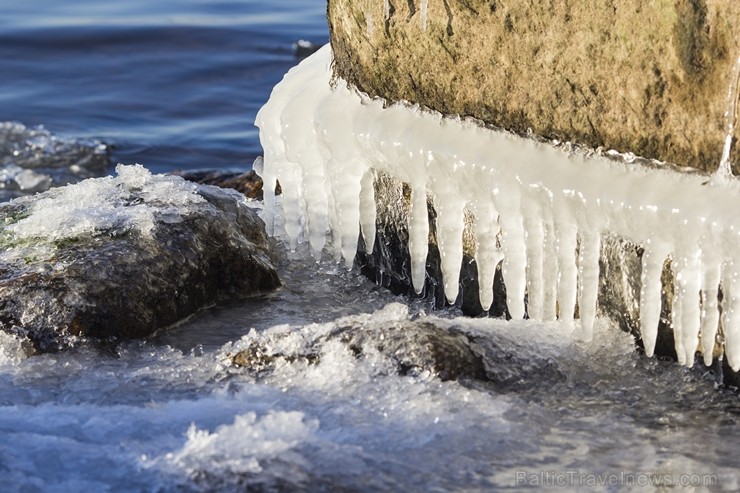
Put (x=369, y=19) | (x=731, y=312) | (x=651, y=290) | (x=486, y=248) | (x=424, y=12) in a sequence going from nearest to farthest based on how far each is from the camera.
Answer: (x=731, y=312) → (x=651, y=290) → (x=486, y=248) → (x=424, y=12) → (x=369, y=19)

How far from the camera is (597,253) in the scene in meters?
4.02

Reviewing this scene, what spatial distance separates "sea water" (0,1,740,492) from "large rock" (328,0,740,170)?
74cm

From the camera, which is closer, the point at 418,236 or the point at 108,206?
the point at 418,236

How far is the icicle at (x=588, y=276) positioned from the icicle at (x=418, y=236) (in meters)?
0.72

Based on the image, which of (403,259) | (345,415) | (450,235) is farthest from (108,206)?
(345,415)

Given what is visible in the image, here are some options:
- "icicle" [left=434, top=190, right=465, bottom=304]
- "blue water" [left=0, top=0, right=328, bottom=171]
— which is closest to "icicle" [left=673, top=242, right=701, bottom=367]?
"icicle" [left=434, top=190, right=465, bottom=304]

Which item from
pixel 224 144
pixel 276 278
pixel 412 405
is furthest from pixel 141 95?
pixel 412 405

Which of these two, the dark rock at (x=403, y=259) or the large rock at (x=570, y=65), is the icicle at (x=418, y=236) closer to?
the dark rock at (x=403, y=259)

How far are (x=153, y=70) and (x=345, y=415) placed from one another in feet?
26.3

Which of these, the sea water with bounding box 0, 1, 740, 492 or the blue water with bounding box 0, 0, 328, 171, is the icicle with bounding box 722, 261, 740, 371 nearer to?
the sea water with bounding box 0, 1, 740, 492

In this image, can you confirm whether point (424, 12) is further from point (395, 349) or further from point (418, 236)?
point (395, 349)

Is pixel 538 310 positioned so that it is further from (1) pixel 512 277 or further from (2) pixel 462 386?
(2) pixel 462 386

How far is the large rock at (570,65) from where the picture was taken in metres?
3.77

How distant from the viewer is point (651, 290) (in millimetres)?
3871
